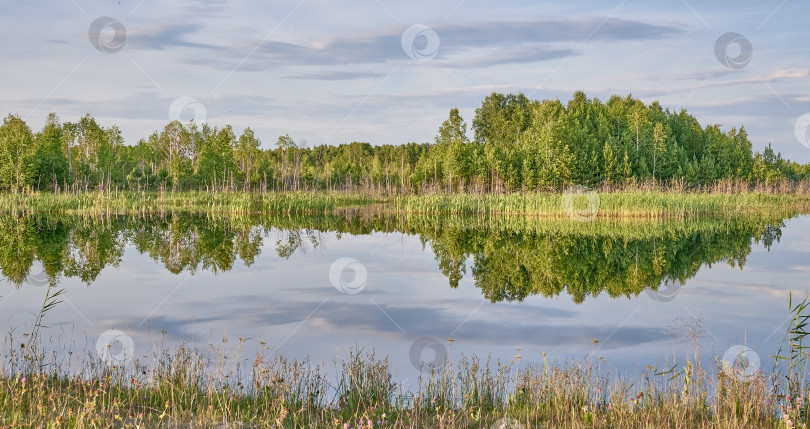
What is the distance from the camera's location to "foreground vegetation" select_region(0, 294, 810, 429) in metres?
5.70

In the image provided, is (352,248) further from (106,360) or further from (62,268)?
(106,360)

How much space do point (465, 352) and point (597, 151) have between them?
53415 mm

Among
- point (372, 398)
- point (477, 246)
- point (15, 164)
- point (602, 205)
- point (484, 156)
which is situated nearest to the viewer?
point (372, 398)

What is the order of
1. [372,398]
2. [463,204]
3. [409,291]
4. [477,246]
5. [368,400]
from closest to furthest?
[368,400], [372,398], [409,291], [477,246], [463,204]

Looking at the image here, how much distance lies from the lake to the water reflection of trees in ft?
0.28

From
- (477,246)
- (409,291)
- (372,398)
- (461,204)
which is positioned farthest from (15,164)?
(372,398)

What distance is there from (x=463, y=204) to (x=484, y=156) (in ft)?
74.3

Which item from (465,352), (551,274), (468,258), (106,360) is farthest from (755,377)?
(468,258)

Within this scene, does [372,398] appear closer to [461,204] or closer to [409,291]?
[409,291]

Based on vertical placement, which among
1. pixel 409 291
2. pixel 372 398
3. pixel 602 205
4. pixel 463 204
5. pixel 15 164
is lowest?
pixel 372 398

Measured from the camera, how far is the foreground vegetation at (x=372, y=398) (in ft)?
18.7

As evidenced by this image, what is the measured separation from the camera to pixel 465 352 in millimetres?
9133

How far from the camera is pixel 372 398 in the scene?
6.79m

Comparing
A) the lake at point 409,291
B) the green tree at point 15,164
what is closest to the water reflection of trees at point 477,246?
the lake at point 409,291
